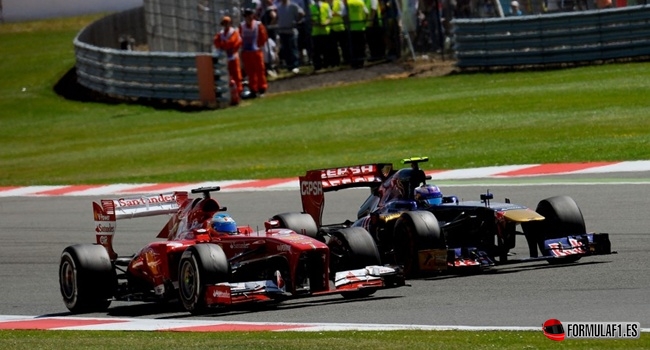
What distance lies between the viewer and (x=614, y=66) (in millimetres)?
29688

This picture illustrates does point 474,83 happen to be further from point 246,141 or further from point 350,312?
point 350,312

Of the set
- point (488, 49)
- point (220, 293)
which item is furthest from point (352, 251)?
point (488, 49)

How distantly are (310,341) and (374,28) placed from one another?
2428 cm

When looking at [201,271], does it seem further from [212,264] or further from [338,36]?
[338,36]

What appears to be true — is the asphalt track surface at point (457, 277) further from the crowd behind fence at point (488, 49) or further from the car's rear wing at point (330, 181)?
the crowd behind fence at point (488, 49)

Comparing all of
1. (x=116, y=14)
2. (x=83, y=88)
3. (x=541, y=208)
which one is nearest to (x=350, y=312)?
(x=541, y=208)

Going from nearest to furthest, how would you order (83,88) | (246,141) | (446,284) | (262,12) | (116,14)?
(446,284) < (246,141) < (262,12) < (83,88) < (116,14)

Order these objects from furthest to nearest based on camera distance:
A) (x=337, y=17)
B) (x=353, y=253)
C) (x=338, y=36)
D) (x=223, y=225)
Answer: (x=338, y=36) → (x=337, y=17) → (x=223, y=225) → (x=353, y=253)

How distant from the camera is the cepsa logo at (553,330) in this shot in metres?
8.84

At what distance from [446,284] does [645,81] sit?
51.8ft

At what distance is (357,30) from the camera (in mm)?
33062

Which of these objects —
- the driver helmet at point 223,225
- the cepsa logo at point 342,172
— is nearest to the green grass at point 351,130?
the cepsa logo at point 342,172

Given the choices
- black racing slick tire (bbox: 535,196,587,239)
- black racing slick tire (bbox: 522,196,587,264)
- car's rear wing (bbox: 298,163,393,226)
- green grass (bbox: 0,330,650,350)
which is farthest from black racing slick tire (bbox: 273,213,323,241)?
green grass (bbox: 0,330,650,350)

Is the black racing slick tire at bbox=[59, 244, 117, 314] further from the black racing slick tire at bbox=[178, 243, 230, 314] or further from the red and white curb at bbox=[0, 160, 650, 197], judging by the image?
the red and white curb at bbox=[0, 160, 650, 197]
